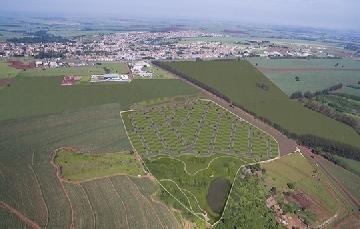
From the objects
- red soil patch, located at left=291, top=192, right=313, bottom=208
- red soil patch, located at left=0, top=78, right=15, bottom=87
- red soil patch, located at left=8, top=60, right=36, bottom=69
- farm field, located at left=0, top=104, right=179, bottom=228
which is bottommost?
red soil patch, located at left=291, top=192, right=313, bottom=208

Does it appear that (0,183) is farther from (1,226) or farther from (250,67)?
(250,67)

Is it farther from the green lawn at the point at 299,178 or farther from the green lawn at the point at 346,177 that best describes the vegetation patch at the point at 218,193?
the green lawn at the point at 346,177

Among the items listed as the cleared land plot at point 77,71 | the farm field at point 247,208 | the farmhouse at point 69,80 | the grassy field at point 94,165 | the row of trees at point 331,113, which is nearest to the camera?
the farm field at point 247,208

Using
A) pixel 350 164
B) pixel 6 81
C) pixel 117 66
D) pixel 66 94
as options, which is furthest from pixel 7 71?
pixel 350 164

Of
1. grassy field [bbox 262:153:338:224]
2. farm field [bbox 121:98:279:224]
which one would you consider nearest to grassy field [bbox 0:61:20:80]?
farm field [bbox 121:98:279:224]

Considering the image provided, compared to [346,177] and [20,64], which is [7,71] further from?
[346,177]

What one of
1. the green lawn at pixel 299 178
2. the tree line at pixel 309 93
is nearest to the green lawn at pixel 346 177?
the green lawn at pixel 299 178

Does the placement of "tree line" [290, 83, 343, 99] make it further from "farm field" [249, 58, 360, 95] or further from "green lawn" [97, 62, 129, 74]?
"green lawn" [97, 62, 129, 74]
